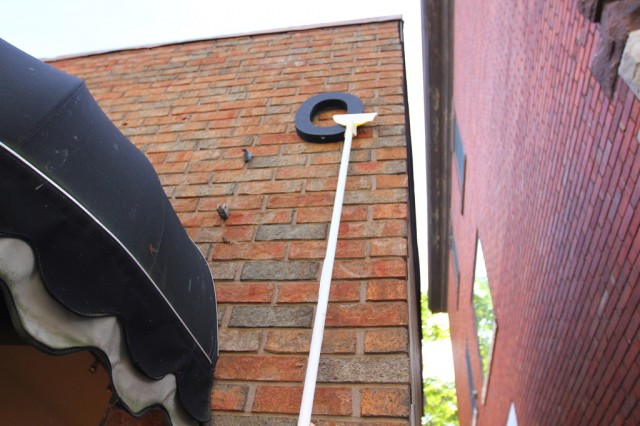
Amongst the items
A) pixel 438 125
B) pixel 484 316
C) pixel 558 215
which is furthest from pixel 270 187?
pixel 438 125

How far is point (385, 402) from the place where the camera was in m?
1.68

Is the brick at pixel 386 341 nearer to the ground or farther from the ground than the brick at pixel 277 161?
nearer to the ground

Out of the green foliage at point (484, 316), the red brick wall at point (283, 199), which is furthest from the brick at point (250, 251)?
the green foliage at point (484, 316)

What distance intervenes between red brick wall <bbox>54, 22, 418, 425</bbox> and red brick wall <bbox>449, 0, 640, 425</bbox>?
45.3 inches

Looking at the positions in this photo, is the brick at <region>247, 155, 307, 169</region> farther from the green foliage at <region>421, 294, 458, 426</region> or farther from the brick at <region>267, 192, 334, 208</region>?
the green foliage at <region>421, 294, 458, 426</region>

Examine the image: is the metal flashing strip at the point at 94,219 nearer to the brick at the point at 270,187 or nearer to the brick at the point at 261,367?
the brick at the point at 261,367

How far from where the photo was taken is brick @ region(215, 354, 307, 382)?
6.05ft

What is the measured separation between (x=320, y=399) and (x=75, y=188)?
3.58 ft

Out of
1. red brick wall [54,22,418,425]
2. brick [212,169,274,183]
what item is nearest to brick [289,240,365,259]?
red brick wall [54,22,418,425]

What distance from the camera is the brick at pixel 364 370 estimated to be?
5.72 ft

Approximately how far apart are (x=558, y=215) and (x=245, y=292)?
104 inches

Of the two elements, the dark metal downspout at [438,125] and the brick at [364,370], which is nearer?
the brick at [364,370]

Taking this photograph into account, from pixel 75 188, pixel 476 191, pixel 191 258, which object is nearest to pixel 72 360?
pixel 191 258

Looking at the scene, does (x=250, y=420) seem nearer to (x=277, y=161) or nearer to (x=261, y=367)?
(x=261, y=367)
